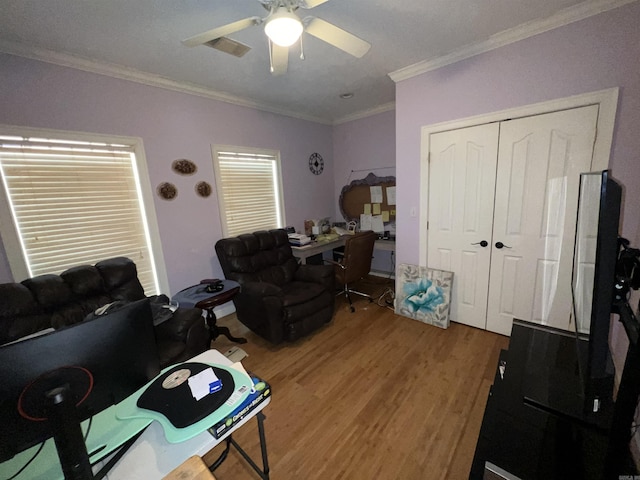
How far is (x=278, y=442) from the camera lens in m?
1.54

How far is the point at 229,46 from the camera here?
1.95 metres

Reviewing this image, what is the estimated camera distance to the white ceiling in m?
1.61

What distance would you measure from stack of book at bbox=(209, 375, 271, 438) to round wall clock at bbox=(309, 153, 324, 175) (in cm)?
353

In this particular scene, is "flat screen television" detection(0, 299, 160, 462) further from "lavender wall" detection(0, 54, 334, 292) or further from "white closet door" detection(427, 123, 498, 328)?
"white closet door" detection(427, 123, 498, 328)

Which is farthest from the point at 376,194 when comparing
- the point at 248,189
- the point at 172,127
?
the point at 172,127

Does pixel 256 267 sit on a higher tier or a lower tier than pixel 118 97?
lower

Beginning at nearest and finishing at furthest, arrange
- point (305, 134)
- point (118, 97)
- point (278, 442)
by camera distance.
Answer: point (278, 442), point (118, 97), point (305, 134)

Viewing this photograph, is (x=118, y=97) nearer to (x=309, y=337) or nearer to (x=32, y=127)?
(x=32, y=127)

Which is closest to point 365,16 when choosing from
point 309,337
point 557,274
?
point 557,274

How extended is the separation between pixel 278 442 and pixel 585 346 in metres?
1.62

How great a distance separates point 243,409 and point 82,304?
1.83 m

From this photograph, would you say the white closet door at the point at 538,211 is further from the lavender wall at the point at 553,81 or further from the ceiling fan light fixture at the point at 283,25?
the ceiling fan light fixture at the point at 283,25

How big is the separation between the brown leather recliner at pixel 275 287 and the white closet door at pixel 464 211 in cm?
128

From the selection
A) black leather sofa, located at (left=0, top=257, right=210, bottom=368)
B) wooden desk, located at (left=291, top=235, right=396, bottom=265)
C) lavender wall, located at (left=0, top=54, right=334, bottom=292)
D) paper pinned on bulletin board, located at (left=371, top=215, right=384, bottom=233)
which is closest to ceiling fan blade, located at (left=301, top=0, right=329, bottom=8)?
lavender wall, located at (left=0, top=54, right=334, bottom=292)
